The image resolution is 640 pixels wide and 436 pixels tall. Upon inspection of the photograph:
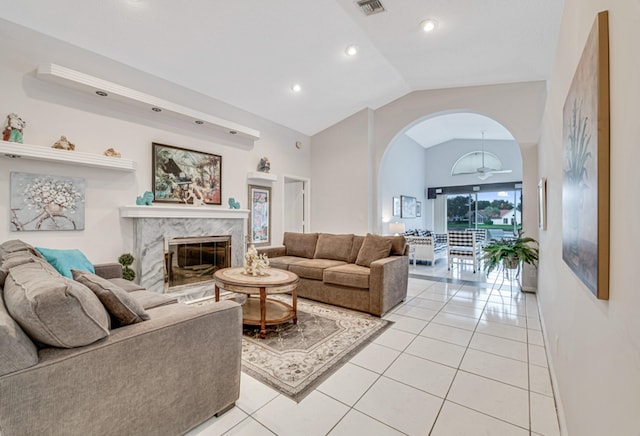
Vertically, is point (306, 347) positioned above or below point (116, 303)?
below

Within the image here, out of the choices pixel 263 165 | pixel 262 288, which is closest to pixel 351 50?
pixel 263 165

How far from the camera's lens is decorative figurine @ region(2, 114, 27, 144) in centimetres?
286

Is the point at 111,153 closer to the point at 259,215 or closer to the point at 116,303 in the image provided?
the point at 259,215

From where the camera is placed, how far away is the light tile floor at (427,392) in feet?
5.56

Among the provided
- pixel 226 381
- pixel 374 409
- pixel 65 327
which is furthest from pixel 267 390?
pixel 65 327

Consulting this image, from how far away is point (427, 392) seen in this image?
202cm

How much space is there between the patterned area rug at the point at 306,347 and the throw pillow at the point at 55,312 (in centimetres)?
130

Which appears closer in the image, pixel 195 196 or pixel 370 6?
pixel 370 6

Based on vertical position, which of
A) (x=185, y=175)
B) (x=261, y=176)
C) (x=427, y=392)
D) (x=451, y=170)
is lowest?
(x=427, y=392)

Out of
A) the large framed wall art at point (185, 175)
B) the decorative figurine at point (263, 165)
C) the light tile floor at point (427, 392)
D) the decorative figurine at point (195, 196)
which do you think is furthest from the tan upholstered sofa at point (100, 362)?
the decorative figurine at point (263, 165)

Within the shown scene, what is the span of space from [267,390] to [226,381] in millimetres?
409

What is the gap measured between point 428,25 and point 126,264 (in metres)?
4.92

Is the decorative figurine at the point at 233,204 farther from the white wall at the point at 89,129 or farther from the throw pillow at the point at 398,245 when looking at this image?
the throw pillow at the point at 398,245

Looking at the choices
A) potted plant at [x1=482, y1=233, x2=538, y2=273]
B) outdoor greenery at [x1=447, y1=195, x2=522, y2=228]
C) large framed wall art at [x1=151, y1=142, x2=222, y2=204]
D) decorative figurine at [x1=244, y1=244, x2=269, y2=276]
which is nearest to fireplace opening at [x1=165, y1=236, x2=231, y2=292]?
large framed wall art at [x1=151, y1=142, x2=222, y2=204]
